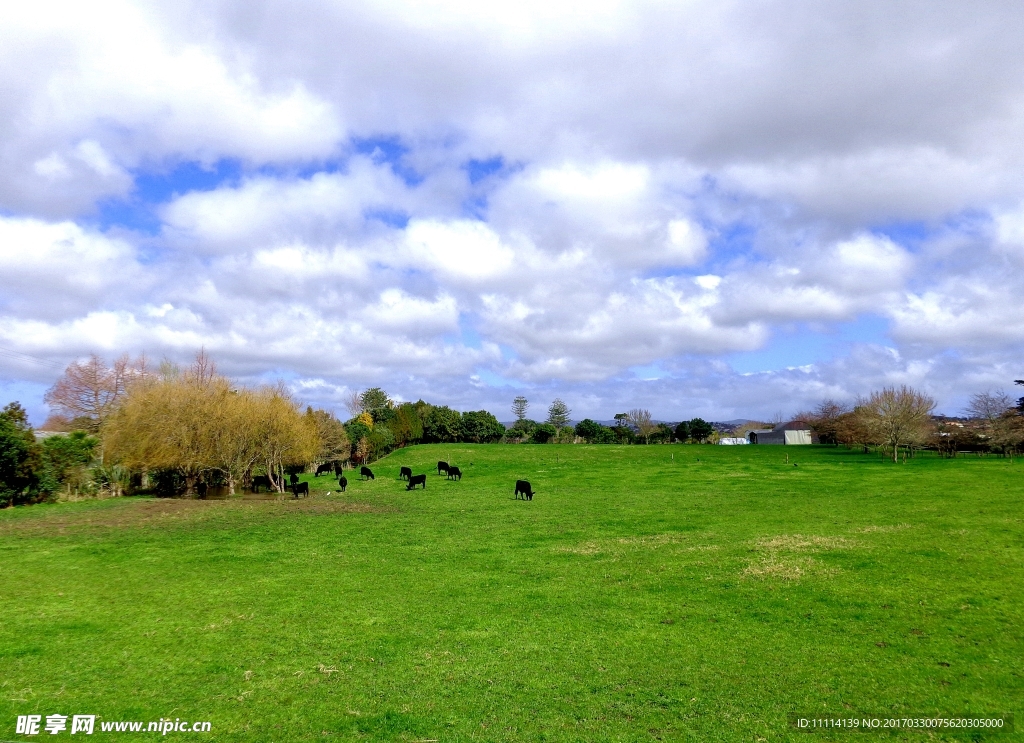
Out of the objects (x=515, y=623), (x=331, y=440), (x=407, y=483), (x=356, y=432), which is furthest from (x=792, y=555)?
(x=356, y=432)

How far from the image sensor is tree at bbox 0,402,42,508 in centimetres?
2742

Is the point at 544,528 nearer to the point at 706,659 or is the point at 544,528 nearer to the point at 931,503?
the point at 706,659

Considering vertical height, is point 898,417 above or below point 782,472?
above

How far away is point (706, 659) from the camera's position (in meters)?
9.23

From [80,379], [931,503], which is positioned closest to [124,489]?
[80,379]

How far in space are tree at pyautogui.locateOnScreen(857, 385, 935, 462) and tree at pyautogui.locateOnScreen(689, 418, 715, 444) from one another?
30.6 meters

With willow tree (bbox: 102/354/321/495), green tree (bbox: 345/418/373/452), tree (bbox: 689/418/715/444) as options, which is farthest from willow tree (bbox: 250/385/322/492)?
tree (bbox: 689/418/715/444)

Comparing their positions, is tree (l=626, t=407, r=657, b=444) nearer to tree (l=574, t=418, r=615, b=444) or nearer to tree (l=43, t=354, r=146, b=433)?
tree (l=574, t=418, r=615, b=444)

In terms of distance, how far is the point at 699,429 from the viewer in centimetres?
9656

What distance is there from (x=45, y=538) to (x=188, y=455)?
1388 centimetres

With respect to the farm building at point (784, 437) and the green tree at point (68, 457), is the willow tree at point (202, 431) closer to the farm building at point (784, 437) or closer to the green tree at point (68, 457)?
the green tree at point (68, 457)

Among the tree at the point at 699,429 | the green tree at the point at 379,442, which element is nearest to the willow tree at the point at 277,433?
the green tree at the point at 379,442

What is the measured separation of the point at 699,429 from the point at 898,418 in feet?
130

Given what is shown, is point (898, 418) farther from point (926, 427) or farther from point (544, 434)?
point (544, 434)
